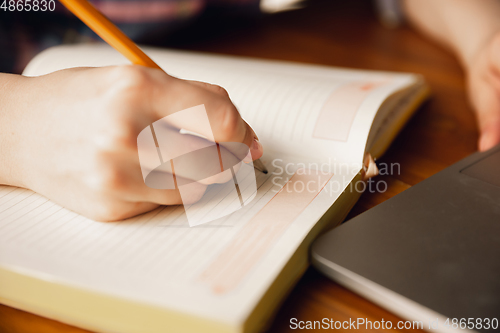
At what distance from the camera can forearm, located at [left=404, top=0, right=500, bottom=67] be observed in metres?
0.56

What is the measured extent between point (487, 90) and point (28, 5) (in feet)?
2.15

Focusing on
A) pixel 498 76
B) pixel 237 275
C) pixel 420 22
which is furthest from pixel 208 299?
pixel 420 22

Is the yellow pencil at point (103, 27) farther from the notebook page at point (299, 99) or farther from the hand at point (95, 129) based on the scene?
the notebook page at point (299, 99)

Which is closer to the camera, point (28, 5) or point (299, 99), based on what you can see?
point (299, 99)

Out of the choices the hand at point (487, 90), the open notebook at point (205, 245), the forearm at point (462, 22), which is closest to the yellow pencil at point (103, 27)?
the open notebook at point (205, 245)

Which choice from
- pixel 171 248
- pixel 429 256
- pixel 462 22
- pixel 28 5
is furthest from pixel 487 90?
pixel 28 5

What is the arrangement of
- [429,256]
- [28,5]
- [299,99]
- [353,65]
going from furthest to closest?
[353,65] → [28,5] → [299,99] → [429,256]

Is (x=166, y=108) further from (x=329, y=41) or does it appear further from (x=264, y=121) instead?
(x=329, y=41)

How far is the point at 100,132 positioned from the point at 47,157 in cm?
5

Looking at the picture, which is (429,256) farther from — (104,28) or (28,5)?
(28,5)

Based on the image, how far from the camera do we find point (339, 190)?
285 mm

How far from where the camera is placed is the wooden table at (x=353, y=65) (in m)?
0.22

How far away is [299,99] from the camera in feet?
1.24

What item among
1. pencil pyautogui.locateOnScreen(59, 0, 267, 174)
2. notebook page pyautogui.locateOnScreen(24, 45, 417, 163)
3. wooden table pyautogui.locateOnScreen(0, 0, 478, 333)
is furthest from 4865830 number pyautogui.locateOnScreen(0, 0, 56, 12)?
pencil pyautogui.locateOnScreen(59, 0, 267, 174)
